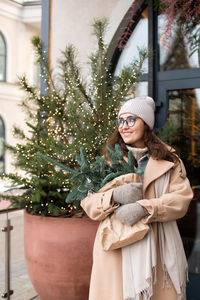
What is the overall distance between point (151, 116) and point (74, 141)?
0.87 metres

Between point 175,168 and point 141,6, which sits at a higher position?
point 141,6

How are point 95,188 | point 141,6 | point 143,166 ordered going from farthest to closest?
point 141,6, point 143,166, point 95,188

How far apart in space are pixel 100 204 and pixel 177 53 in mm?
2406

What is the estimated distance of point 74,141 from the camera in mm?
2961

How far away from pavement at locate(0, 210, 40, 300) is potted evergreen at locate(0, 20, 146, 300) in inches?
9.0

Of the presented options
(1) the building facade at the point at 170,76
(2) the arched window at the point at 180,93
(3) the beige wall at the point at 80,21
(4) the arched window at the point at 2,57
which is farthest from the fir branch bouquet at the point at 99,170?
(4) the arched window at the point at 2,57

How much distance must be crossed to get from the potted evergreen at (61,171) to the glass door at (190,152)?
2.61 ft

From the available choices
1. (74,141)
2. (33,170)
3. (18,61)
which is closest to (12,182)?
(33,170)

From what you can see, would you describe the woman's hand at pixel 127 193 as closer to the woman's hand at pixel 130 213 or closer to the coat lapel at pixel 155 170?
the woman's hand at pixel 130 213

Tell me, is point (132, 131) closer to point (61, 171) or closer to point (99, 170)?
point (99, 170)

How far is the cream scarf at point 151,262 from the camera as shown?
1982 millimetres

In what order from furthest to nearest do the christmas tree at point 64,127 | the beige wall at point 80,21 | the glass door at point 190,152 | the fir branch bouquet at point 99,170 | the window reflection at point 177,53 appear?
the beige wall at point 80,21 < the window reflection at point 177,53 < the glass door at point 190,152 < the christmas tree at point 64,127 < the fir branch bouquet at point 99,170

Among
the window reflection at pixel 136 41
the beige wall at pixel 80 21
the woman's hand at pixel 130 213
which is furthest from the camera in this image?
the beige wall at pixel 80 21

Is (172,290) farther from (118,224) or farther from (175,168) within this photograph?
(175,168)
